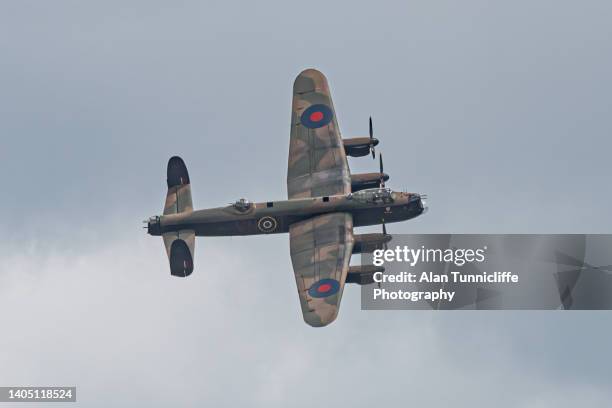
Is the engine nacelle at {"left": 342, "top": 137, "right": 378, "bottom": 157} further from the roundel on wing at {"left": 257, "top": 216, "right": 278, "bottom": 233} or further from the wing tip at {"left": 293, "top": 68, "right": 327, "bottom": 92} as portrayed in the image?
the roundel on wing at {"left": 257, "top": 216, "right": 278, "bottom": 233}

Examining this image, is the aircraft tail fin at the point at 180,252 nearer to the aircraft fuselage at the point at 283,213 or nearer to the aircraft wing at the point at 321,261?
the aircraft fuselage at the point at 283,213

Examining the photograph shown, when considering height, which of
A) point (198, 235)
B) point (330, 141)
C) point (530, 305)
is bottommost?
point (530, 305)

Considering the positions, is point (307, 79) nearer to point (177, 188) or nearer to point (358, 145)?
point (358, 145)

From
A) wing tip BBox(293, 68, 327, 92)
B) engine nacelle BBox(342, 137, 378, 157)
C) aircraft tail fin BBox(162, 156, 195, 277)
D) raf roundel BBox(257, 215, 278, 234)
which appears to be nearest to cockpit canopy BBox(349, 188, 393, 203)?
engine nacelle BBox(342, 137, 378, 157)

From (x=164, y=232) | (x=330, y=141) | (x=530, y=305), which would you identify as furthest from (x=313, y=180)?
(x=530, y=305)

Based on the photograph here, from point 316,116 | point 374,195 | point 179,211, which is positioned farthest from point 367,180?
point 179,211

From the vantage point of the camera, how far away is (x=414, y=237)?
104 metres

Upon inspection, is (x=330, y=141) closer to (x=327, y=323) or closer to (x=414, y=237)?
(x=414, y=237)

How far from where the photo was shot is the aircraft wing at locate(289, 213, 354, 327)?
93.8m

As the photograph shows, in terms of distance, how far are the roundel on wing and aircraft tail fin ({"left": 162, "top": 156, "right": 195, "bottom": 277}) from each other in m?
5.03

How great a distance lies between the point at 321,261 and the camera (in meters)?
97.3

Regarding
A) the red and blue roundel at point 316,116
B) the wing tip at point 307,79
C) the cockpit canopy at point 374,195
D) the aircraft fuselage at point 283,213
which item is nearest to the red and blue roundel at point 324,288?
the aircraft fuselage at point 283,213

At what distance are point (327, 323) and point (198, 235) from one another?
14.1 m

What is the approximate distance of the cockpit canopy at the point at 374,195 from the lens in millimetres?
99625
